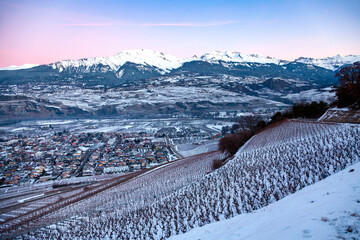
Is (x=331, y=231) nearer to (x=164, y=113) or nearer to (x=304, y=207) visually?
(x=304, y=207)

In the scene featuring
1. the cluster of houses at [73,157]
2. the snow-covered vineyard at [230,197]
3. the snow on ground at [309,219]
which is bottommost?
the cluster of houses at [73,157]

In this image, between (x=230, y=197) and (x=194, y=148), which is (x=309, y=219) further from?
(x=194, y=148)

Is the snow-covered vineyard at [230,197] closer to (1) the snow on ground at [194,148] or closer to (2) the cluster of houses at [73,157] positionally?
(2) the cluster of houses at [73,157]

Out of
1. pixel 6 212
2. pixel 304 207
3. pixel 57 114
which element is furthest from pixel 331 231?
pixel 57 114

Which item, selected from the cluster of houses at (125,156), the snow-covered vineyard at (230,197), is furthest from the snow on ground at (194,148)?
the snow-covered vineyard at (230,197)

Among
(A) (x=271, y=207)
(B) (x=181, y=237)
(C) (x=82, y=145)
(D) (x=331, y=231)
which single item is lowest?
(C) (x=82, y=145)

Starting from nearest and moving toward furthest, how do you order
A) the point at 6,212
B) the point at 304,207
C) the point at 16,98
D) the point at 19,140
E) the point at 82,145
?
the point at 304,207
the point at 6,212
the point at 82,145
the point at 19,140
the point at 16,98
